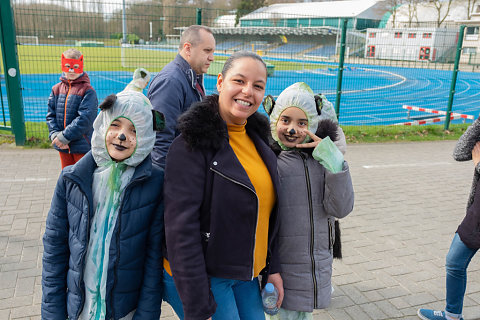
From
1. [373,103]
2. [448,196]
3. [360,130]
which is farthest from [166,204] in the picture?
[373,103]

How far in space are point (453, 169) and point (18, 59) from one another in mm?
8624

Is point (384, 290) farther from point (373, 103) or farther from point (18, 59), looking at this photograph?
point (373, 103)

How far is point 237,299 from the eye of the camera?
2.12 metres

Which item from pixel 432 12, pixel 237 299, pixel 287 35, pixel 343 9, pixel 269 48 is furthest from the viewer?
pixel 343 9

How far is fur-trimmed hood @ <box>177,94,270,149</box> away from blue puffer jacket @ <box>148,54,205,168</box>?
129 cm

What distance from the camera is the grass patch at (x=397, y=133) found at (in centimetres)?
1020

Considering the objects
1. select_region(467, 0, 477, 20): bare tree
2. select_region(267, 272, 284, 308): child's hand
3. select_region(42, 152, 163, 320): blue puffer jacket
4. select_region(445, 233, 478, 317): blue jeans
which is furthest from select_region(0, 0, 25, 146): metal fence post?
select_region(467, 0, 477, 20): bare tree

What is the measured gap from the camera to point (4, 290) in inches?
140

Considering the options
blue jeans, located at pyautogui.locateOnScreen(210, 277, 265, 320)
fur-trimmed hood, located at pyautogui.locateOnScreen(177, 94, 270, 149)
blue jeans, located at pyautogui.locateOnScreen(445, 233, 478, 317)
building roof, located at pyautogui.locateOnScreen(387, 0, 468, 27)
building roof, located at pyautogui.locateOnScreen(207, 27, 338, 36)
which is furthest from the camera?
building roof, located at pyautogui.locateOnScreen(387, 0, 468, 27)

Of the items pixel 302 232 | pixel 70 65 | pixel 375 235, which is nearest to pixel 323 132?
pixel 302 232

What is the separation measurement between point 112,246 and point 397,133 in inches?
392

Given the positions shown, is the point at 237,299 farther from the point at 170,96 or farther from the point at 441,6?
the point at 441,6

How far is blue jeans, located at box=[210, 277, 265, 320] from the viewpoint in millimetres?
1979

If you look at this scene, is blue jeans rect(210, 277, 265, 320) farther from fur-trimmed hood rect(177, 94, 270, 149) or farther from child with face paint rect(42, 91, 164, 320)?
fur-trimmed hood rect(177, 94, 270, 149)
